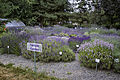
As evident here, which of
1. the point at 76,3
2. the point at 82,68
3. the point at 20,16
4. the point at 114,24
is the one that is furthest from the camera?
the point at 76,3

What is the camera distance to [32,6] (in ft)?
63.2

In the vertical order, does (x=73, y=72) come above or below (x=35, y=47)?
below

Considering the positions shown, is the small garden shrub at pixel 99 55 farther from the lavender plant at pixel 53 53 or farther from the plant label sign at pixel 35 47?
the plant label sign at pixel 35 47

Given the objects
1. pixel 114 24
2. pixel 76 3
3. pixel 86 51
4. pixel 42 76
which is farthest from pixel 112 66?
pixel 76 3

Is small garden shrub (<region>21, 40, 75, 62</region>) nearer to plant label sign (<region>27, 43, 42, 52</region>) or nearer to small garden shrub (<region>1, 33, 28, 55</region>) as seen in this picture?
small garden shrub (<region>1, 33, 28, 55</region>)

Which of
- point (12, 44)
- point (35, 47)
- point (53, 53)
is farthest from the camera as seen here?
point (12, 44)

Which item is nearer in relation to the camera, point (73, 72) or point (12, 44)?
point (73, 72)

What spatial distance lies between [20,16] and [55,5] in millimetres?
5074

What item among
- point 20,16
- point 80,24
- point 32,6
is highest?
point 32,6

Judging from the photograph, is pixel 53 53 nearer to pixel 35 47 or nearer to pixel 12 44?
pixel 35 47

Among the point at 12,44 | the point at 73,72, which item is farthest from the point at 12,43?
the point at 73,72

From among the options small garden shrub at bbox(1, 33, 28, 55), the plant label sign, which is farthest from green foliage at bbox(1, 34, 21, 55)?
the plant label sign

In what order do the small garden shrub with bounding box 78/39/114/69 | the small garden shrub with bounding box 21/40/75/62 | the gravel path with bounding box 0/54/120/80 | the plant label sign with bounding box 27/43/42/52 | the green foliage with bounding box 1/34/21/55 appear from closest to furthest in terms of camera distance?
the plant label sign with bounding box 27/43/42/52 < the gravel path with bounding box 0/54/120/80 < the small garden shrub with bounding box 78/39/114/69 < the small garden shrub with bounding box 21/40/75/62 < the green foliage with bounding box 1/34/21/55

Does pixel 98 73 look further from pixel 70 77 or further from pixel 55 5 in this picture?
pixel 55 5
